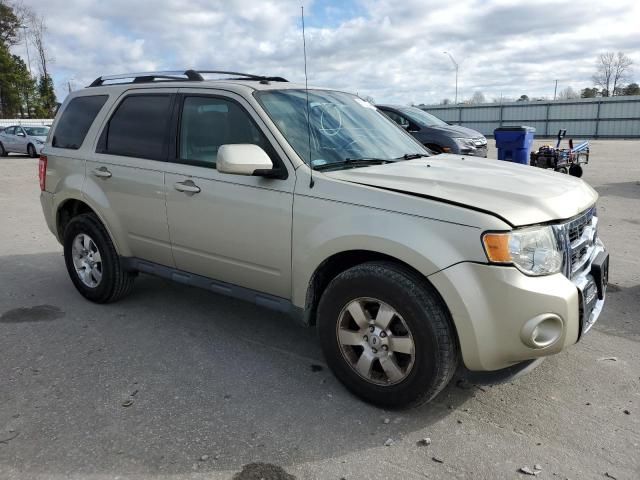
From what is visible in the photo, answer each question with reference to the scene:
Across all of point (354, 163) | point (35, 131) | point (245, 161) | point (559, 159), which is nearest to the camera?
point (245, 161)

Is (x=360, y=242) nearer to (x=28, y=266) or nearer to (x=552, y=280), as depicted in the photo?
(x=552, y=280)

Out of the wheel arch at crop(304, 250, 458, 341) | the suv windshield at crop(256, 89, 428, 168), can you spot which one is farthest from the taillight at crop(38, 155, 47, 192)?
the wheel arch at crop(304, 250, 458, 341)

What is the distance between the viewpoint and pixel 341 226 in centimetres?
321

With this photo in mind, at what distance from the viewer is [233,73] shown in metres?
4.59

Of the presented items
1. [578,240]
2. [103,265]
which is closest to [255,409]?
[578,240]

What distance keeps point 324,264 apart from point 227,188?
0.90 meters

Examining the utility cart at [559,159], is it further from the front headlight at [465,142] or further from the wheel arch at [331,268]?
the wheel arch at [331,268]

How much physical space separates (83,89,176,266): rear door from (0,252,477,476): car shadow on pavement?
2.38 feet

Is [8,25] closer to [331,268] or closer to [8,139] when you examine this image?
[8,139]

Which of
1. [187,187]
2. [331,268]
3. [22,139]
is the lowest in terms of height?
[331,268]

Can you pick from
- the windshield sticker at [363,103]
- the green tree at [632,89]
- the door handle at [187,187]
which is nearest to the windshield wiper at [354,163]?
the windshield sticker at [363,103]

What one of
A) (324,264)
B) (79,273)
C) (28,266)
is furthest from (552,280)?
(28,266)

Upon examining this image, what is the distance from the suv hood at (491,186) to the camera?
114 inches

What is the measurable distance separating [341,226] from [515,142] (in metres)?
10.9
